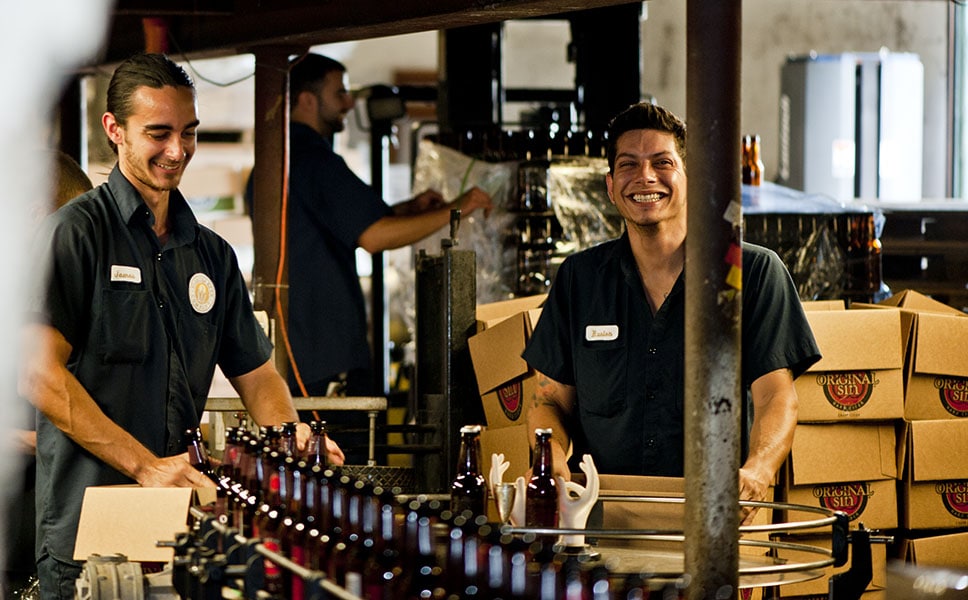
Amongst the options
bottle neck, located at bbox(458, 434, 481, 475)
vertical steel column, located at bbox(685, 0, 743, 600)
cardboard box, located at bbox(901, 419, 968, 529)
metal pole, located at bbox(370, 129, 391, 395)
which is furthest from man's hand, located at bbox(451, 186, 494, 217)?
vertical steel column, located at bbox(685, 0, 743, 600)

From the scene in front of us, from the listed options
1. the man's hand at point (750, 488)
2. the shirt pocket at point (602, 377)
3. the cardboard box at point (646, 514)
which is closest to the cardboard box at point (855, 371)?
the shirt pocket at point (602, 377)

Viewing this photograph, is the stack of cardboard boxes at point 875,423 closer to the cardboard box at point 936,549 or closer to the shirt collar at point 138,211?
the cardboard box at point 936,549

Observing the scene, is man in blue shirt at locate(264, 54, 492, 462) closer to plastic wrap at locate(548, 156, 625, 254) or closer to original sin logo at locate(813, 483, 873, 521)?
plastic wrap at locate(548, 156, 625, 254)

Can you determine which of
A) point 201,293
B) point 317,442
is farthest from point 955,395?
point 201,293

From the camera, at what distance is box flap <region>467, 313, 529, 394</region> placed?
417 cm

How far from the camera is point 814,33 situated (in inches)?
435

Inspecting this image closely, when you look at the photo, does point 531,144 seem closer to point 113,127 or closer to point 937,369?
point 937,369

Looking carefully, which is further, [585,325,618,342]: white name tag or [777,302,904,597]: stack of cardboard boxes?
[777,302,904,597]: stack of cardboard boxes

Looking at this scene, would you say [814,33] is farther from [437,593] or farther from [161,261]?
[437,593]

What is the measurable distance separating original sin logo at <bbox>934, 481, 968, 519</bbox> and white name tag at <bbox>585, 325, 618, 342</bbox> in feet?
4.93

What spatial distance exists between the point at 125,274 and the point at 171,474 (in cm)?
57

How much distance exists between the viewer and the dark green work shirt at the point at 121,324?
3.10m

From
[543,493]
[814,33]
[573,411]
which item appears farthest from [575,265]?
[814,33]

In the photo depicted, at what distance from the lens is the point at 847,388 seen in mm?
4133
